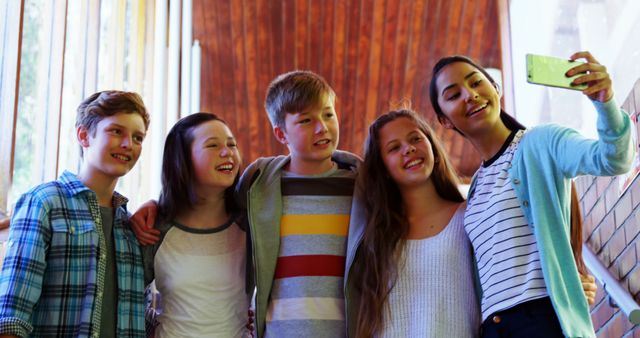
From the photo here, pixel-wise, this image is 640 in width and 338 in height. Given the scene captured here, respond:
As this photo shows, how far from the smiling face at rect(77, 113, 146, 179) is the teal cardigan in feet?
3.36

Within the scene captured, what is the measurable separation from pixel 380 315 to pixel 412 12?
12.1 ft

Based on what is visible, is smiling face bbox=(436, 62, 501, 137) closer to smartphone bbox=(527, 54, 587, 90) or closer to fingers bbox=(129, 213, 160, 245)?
smartphone bbox=(527, 54, 587, 90)

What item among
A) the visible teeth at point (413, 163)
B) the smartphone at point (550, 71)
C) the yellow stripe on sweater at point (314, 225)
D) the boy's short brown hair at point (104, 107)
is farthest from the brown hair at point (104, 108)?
the smartphone at point (550, 71)

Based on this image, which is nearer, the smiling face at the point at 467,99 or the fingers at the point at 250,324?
the smiling face at the point at 467,99

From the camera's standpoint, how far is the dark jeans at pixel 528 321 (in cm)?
158

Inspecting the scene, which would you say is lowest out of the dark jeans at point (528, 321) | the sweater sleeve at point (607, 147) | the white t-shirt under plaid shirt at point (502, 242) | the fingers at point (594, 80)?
the dark jeans at point (528, 321)

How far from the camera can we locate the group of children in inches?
64.8

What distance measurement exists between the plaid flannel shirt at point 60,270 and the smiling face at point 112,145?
0.10 m

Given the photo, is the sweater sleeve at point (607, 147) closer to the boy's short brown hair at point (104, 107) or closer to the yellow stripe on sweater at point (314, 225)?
the yellow stripe on sweater at point (314, 225)

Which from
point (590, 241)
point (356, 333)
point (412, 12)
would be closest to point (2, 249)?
point (356, 333)

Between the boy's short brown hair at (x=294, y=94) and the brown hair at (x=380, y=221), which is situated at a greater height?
the boy's short brown hair at (x=294, y=94)

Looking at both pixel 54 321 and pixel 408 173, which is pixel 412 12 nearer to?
pixel 408 173

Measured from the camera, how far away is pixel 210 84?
5891 mm

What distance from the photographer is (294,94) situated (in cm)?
218
